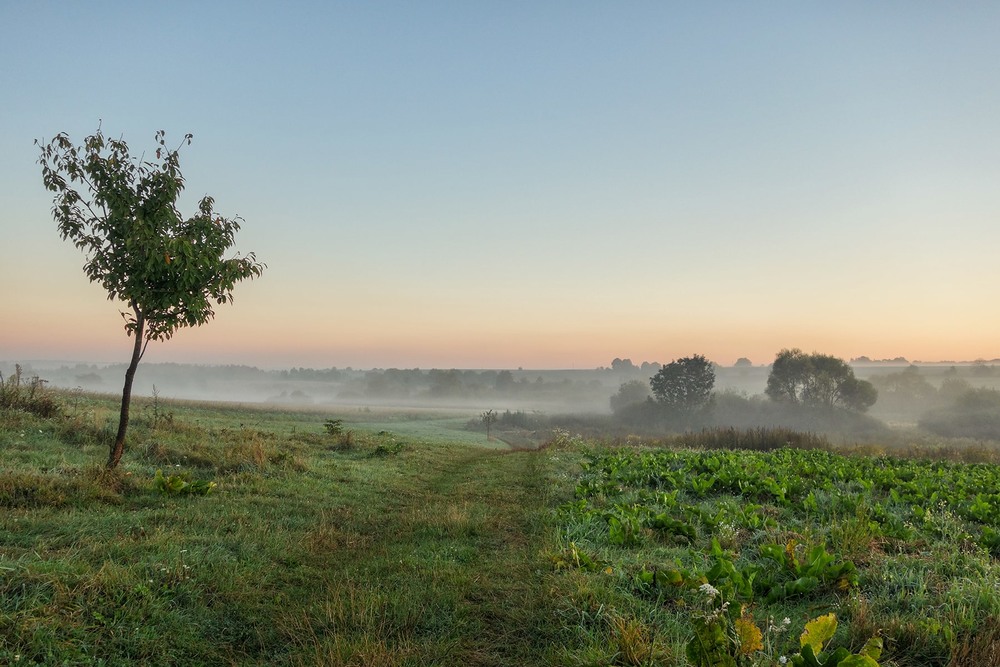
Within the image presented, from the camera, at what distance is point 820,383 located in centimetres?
7969

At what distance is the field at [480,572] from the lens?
422 cm

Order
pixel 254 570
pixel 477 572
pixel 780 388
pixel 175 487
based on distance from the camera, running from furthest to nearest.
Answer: pixel 780 388 < pixel 175 487 < pixel 477 572 < pixel 254 570

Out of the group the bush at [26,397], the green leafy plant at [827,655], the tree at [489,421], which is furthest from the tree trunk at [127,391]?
the tree at [489,421]

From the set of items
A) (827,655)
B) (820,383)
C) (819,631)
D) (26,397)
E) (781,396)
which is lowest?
(781,396)

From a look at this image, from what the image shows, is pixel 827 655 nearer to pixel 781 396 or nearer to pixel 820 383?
pixel 820 383

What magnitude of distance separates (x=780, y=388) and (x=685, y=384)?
1678cm

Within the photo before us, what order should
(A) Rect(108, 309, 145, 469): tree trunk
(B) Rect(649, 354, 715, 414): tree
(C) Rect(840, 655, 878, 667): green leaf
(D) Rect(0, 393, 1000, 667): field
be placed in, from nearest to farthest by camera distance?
(C) Rect(840, 655, 878, 667): green leaf < (D) Rect(0, 393, 1000, 667): field < (A) Rect(108, 309, 145, 469): tree trunk < (B) Rect(649, 354, 715, 414): tree

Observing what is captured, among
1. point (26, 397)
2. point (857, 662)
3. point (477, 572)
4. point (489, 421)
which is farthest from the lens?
point (489, 421)

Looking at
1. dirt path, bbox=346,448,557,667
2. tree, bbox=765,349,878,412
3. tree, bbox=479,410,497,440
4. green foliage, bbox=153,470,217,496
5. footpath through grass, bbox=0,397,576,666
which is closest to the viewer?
footpath through grass, bbox=0,397,576,666

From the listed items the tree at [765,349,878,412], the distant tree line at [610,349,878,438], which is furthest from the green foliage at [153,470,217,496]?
the tree at [765,349,878,412]

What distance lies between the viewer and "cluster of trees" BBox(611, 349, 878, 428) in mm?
79250

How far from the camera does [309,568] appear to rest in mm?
6715

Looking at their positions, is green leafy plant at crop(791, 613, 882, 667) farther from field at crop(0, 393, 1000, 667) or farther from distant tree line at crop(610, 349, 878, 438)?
distant tree line at crop(610, 349, 878, 438)

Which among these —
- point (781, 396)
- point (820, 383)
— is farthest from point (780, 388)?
point (820, 383)
